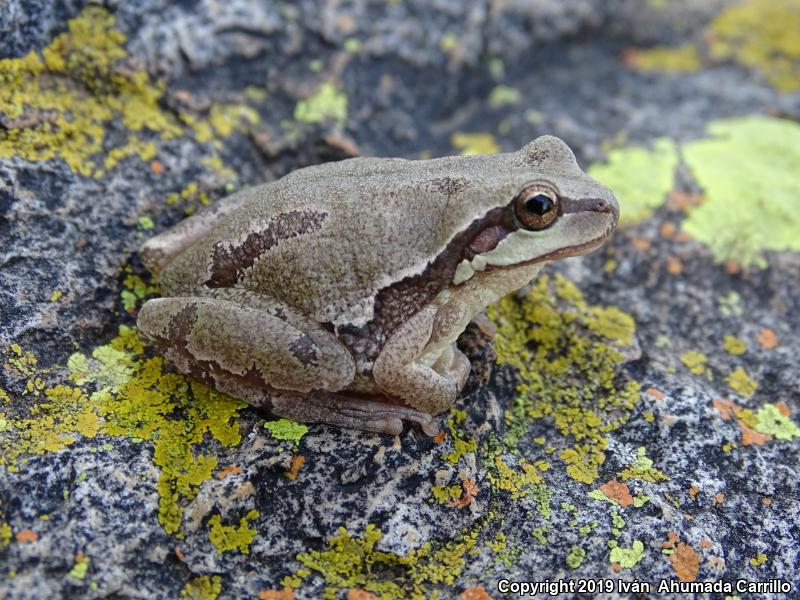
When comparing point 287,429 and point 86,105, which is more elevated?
point 86,105

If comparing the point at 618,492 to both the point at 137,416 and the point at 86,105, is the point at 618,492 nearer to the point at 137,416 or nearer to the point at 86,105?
Answer: the point at 137,416

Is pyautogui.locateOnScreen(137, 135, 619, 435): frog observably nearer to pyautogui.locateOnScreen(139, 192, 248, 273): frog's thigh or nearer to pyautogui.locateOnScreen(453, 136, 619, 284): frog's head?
pyautogui.locateOnScreen(453, 136, 619, 284): frog's head

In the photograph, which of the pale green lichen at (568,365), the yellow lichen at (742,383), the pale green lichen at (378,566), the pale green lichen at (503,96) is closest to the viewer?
the pale green lichen at (378,566)

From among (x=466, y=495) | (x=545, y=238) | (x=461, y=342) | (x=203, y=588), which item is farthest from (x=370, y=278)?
(x=203, y=588)

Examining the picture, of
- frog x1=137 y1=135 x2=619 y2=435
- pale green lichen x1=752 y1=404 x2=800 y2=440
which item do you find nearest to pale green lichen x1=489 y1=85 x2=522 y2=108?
frog x1=137 y1=135 x2=619 y2=435

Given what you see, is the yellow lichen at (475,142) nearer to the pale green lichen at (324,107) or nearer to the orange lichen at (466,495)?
the pale green lichen at (324,107)

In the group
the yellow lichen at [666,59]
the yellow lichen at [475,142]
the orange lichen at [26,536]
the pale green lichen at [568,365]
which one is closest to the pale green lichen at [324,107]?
the yellow lichen at [475,142]
